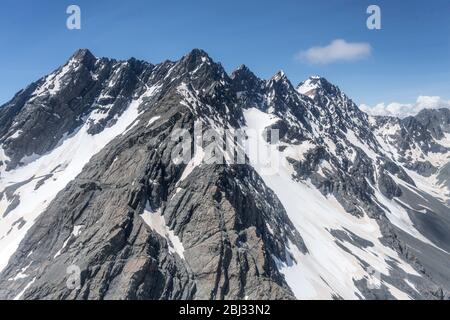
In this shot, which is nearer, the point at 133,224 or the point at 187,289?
the point at 187,289

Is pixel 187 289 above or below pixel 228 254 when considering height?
below

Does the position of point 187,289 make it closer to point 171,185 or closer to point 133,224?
point 133,224

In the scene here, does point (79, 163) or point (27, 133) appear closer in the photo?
point (79, 163)

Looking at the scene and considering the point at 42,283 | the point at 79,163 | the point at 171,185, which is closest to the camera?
the point at 42,283

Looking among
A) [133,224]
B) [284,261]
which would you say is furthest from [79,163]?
[284,261]
